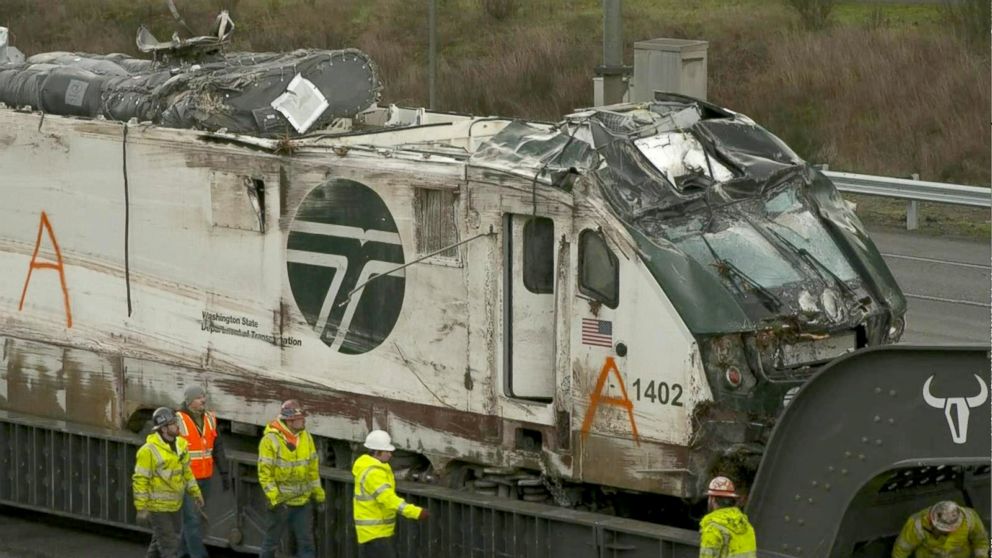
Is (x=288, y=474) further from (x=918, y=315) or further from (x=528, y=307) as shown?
(x=918, y=315)

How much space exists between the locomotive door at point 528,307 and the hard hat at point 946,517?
248 centimetres

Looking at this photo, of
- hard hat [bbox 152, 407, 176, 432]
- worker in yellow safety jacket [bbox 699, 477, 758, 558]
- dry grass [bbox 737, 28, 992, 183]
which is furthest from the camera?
dry grass [bbox 737, 28, 992, 183]

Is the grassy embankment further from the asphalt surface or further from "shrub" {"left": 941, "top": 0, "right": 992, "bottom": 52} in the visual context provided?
the asphalt surface

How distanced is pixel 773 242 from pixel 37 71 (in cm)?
654

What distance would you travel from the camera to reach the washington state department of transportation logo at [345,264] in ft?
39.9

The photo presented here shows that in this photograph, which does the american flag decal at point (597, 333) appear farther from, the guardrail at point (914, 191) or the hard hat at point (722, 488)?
the guardrail at point (914, 191)

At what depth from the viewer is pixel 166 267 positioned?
13.5 metres

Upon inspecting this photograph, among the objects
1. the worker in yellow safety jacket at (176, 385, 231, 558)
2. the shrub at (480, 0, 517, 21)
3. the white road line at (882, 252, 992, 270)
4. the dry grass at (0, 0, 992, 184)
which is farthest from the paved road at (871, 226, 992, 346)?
the shrub at (480, 0, 517, 21)

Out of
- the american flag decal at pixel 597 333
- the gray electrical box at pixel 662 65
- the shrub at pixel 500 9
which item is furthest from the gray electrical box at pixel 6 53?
the shrub at pixel 500 9

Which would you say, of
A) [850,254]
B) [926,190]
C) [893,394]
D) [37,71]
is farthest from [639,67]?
[893,394]

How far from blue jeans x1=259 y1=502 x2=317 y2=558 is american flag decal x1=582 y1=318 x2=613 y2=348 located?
232 centimetres

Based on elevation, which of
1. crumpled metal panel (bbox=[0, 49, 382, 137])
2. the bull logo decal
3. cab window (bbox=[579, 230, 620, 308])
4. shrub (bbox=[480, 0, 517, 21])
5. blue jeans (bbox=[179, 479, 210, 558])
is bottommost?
blue jeans (bbox=[179, 479, 210, 558])

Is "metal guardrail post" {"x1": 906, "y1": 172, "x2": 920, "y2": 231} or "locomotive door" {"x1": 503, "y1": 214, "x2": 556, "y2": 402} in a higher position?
"locomotive door" {"x1": 503, "y1": 214, "x2": 556, "y2": 402}

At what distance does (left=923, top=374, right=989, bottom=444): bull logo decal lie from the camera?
955 cm
